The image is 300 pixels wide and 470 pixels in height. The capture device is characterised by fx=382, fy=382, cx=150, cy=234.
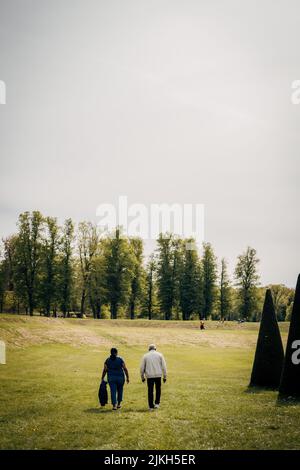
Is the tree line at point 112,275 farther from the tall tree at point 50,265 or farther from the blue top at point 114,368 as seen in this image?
the blue top at point 114,368

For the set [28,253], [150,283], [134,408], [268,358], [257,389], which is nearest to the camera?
[134,408]

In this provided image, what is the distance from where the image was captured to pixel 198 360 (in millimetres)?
33688

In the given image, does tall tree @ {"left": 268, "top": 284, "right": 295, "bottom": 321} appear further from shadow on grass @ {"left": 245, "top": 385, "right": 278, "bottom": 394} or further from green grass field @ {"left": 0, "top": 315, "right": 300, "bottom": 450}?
shadow on grass @ {"left": 245, "top": 385, "right": 278, "bottom": 394}

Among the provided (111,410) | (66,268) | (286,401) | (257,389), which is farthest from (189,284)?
(111,410)

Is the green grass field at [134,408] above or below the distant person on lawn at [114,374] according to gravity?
below

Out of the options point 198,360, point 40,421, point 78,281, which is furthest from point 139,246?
point 40,421

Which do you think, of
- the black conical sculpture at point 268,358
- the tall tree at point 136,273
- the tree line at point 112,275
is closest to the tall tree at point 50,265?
the tree line at point 112,275

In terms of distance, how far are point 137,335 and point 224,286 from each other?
41.0 metres

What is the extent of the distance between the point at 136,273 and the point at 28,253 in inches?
880

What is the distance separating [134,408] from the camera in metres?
14.2

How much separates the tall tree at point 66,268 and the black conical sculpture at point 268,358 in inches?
1970

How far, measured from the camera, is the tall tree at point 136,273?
76.6 m

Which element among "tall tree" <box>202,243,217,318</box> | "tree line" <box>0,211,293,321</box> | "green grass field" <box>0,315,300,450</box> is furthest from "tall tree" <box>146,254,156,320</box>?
"green grass field" <box>0,315,300,450</box>

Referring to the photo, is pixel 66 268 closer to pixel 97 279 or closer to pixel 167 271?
pixel 97 279
